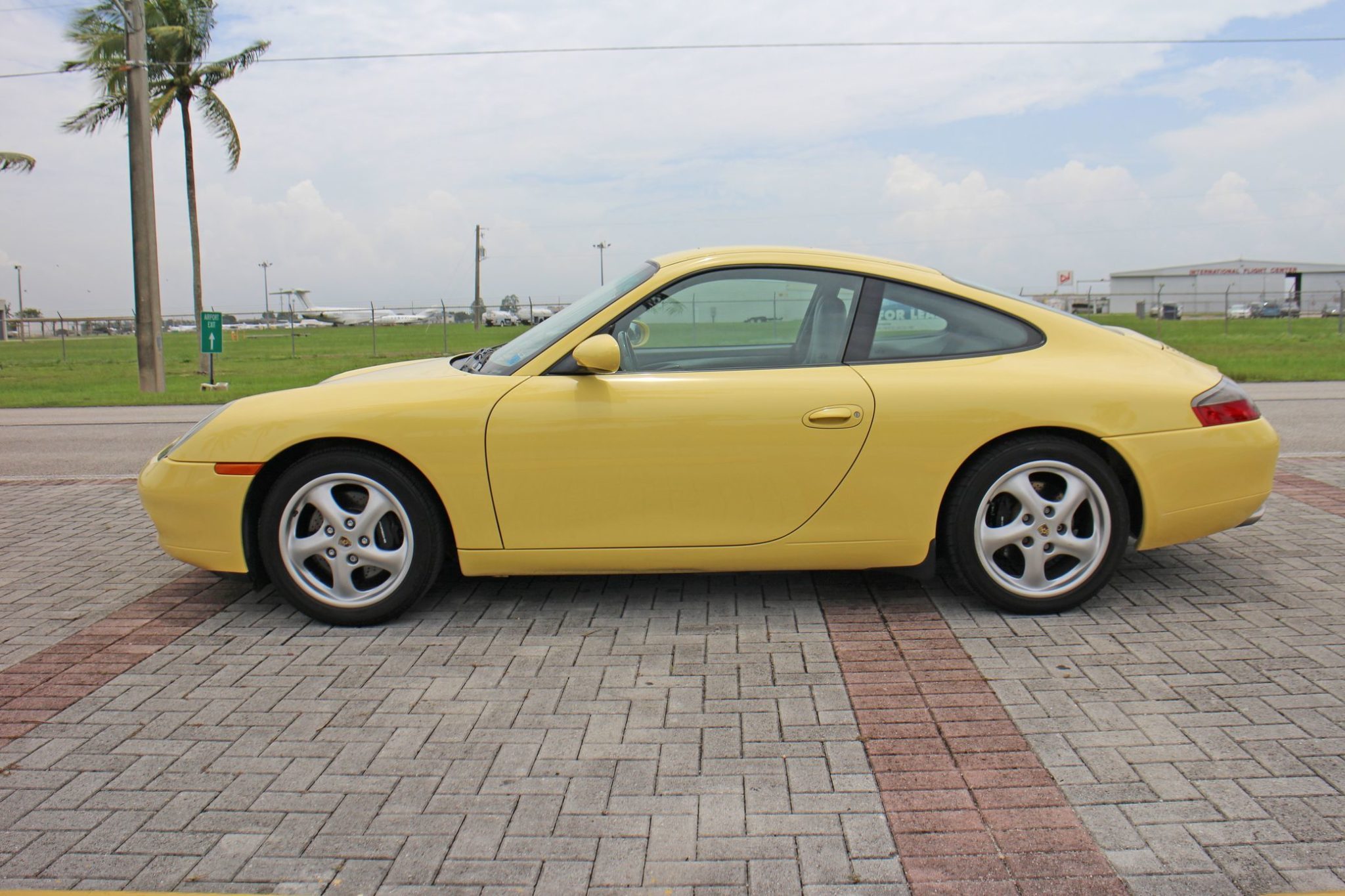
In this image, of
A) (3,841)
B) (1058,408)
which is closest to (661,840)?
(3,841)

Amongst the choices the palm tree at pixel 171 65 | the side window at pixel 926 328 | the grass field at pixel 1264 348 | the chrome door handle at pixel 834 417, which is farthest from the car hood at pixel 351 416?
the palm tree at pixel 171 65

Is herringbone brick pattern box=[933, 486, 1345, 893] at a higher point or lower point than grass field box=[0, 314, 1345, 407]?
lower

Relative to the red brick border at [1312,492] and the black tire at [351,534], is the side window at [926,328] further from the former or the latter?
the red brick border at [1312,492]

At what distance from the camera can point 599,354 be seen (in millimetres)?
3795

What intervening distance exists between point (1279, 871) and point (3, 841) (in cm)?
290

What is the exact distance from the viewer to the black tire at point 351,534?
3.89 metres

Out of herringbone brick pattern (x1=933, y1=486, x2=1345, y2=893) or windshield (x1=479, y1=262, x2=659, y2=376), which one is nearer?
herringbone brick pattern (x1=933, y1=486, x2=1345, y2=893)

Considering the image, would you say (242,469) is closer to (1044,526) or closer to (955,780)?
(955,780)

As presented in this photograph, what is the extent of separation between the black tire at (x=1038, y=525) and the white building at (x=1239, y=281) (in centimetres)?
7023

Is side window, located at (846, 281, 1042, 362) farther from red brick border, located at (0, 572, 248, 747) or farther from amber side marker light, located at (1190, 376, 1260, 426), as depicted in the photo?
red brick border, located at (0, 572, 248, 747)

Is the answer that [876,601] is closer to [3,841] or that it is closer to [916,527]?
[916,527]

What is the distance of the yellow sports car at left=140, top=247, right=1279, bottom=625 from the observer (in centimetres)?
384

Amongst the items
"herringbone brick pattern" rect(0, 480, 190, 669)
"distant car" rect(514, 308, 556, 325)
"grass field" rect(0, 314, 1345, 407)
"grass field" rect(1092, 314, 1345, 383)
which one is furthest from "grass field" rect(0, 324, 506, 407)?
"grass field" rect(1092, 314, 1345, 383)

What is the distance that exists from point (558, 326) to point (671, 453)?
760 millimetres
